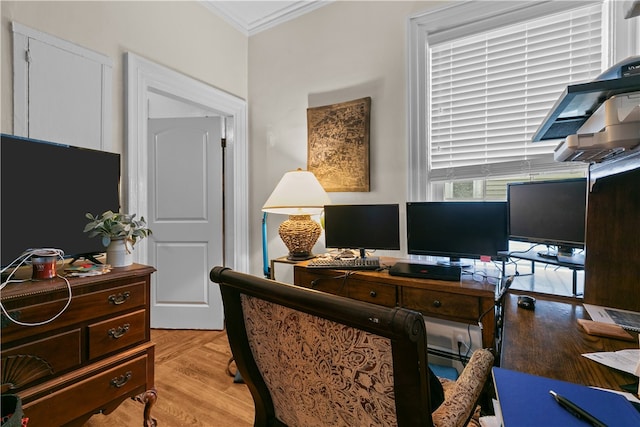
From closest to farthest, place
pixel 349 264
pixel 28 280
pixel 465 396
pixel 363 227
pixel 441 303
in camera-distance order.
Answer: pixel 465 396 < pixel 28 280 < pixel 441 303 < pixel 349 264 < pixel 363 227

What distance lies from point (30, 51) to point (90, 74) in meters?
0.28

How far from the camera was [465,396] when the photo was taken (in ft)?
2.55

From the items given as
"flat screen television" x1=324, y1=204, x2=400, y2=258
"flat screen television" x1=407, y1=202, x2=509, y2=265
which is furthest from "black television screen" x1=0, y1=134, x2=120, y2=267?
"flat screen television" x1=407, y1=202, x2=509, y2=265

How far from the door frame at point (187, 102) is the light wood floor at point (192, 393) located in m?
0.79

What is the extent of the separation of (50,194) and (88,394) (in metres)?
0.95

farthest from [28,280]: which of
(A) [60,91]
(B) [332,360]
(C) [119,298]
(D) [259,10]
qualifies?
(D) [259,10]

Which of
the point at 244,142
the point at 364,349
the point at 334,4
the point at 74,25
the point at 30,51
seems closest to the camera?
the point at 364,349

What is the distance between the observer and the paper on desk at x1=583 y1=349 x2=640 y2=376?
739 mm

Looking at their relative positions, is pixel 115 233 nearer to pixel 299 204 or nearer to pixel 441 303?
pixel 299 204

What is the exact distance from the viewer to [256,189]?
115 inches

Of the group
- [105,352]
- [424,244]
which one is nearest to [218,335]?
[105,352]

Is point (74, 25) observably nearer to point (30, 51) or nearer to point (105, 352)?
point (30, 51)

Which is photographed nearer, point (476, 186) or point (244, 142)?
point (476, 186)

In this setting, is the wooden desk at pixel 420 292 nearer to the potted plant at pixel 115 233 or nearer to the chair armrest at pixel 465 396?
the chair armrest at pixel 465 396
